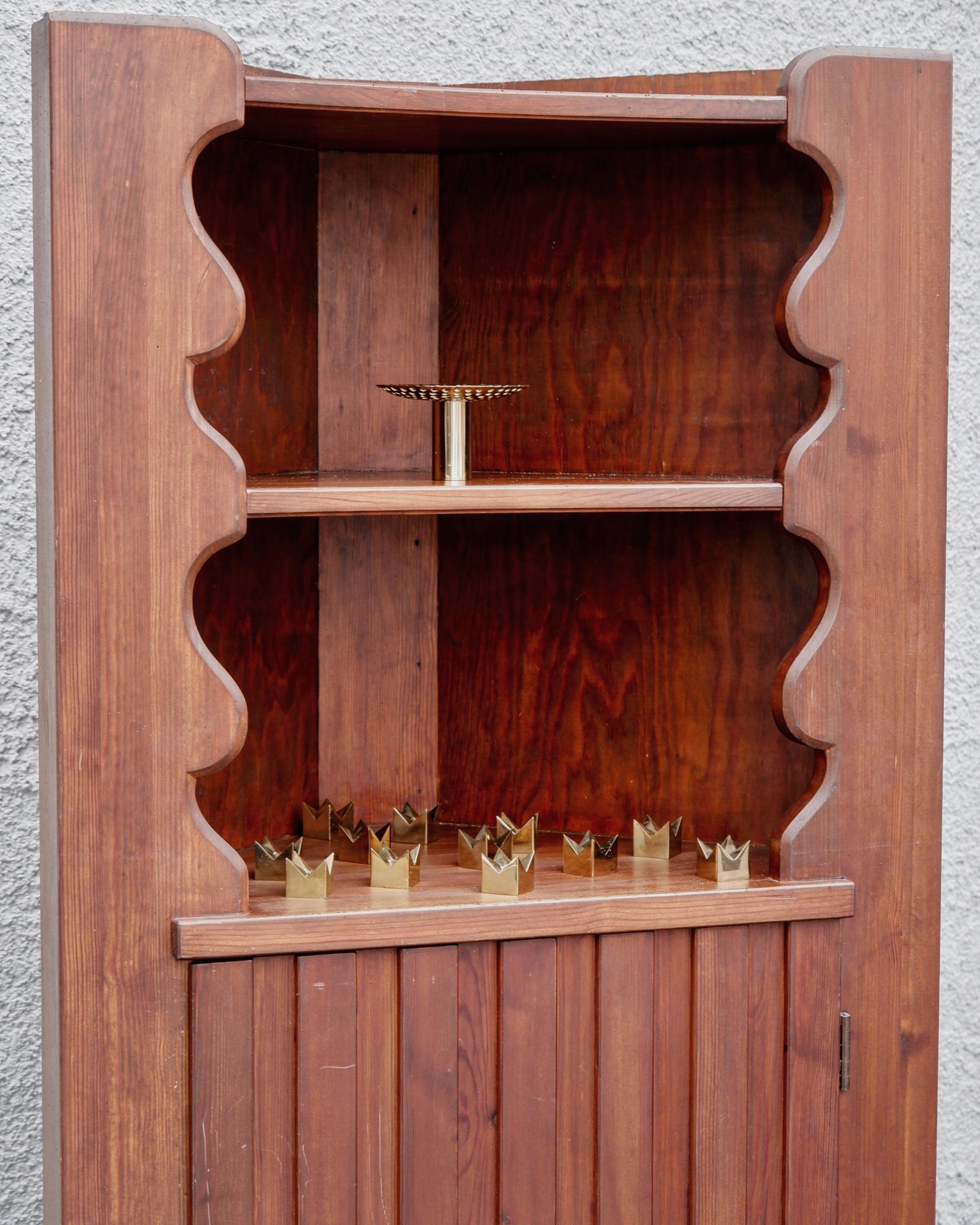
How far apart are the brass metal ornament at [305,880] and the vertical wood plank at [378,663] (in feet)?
1.21

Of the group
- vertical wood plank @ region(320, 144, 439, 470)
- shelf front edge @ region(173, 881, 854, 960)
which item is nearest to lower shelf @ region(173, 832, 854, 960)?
shelf front edge @ region(173, 881, 854, 960)

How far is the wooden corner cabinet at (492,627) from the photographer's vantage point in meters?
1.22

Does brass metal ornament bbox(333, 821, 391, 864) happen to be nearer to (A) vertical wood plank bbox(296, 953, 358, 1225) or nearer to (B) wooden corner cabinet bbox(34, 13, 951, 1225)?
(B) wooden corner cabinet bbox(34, 13, 951, 1225)

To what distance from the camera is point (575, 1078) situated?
1322 mm

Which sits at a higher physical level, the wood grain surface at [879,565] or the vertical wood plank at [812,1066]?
the wood grain surface at [879,565]

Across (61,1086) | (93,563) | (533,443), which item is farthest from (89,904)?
(533,443)

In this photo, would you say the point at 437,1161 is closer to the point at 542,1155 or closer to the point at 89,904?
the point at 542,1155

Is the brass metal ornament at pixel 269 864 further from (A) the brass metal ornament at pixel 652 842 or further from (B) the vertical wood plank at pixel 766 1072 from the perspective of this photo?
(B) the vertical wood plank at pixel 766 1072

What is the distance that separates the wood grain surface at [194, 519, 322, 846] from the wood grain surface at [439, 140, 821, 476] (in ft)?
0.84

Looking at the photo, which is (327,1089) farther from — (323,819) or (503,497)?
(503,497)

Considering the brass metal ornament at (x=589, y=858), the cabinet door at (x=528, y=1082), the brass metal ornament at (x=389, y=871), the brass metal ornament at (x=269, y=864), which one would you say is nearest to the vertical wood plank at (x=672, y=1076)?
the cabinet door at (x=528, y=1082)

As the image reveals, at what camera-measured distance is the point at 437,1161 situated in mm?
1299

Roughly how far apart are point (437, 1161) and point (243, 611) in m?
0.61

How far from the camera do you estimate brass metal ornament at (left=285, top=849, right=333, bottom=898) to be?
1.31 meters
